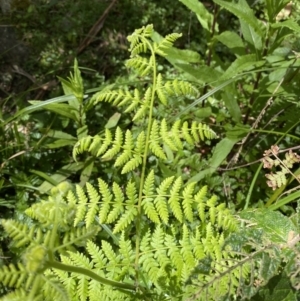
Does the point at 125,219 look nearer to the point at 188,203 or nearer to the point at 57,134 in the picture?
the point at 188,203

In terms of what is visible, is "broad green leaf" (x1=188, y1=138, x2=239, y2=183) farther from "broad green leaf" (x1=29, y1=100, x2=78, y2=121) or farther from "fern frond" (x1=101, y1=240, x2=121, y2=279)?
"fern frond" (x1=101, y1=240, x2=121, y2=279)

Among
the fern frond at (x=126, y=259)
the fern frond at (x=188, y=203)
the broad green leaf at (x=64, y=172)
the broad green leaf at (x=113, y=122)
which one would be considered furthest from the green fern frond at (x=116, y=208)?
the broad green leaf at (x=113, y=122)

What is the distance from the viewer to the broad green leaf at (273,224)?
1591 millimetres

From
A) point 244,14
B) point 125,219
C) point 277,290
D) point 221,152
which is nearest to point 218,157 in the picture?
point 221,152

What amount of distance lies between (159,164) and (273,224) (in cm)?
97

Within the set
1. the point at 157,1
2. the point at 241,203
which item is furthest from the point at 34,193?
the point at 157,1

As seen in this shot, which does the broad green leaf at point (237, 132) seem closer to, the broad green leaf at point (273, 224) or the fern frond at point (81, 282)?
the broad green leaf at point (273, 224)

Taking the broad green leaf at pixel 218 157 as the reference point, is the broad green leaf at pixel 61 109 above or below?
above

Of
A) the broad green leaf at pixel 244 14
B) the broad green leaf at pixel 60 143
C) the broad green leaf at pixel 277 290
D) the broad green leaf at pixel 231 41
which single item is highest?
the broad green leaf at pixel 244 14

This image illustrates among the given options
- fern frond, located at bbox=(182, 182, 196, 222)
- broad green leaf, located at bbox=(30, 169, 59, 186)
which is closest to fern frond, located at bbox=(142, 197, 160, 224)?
fern frond, located at bbox=(182, 182, 196, 222)

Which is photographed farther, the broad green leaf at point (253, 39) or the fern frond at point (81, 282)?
the broad green leaf at point (253, 39)

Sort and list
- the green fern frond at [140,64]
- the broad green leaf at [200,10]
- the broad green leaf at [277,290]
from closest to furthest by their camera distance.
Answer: the broad green leaf at [277,290], the green fern frond at [140,64], the broad green leaf at [200,10]

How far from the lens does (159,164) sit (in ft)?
8.27

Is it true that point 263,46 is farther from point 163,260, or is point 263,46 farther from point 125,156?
point 163,260
